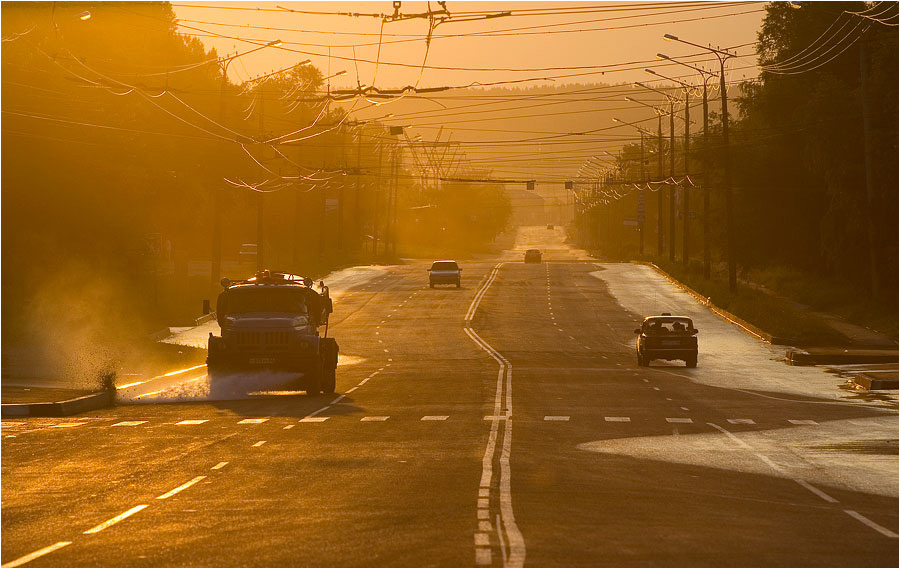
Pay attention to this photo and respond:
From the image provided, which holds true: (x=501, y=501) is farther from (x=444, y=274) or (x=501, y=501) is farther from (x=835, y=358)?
(x=444, y=274)

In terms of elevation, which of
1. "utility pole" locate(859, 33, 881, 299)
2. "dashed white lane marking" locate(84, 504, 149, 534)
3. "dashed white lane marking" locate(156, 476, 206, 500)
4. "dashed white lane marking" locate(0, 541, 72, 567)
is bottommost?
"dashed white lane marking" locate(156, 476, 206, 500)

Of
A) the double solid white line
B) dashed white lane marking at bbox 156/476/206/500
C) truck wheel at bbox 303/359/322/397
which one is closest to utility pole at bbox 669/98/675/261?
truck wheel at bbox 303/359/322/397

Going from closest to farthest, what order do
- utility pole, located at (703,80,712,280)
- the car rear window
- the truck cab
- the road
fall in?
the road < the truck cab < the car rear window < utility pole, located at (703,80,712,280)

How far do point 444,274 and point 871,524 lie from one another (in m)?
74.6

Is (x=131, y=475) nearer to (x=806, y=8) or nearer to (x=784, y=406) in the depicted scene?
(x=784, y=406)

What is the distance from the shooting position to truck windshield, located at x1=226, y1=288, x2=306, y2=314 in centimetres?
3222

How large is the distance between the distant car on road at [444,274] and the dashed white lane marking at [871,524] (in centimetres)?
7364

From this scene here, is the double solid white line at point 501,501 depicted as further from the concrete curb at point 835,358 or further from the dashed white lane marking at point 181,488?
the concrete curb at point 835,358

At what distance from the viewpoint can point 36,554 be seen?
38.2ft

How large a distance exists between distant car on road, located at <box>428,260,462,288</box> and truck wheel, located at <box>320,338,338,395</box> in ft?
181

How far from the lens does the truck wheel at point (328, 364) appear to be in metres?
32.1

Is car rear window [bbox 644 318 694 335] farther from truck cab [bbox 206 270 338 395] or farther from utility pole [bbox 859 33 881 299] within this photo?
utility pole [bbox 859 33 881 299]

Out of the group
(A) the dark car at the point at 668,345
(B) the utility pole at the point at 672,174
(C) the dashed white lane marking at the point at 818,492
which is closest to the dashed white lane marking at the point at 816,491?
(C) the dashed white lane marking at the point at 818,492

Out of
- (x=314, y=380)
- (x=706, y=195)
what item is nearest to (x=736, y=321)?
(x=706, y=195)
